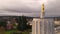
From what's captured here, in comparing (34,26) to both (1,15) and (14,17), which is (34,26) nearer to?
(14,17)

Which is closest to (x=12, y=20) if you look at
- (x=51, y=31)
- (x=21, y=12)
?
(x=21, y=12)

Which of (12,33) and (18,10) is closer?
(18,10)

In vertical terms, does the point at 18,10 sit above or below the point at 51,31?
above

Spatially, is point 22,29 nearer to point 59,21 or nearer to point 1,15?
point 1,15

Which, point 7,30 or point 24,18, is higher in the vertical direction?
point 24,18

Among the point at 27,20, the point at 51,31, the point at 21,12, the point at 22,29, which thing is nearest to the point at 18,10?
the point at 21,12

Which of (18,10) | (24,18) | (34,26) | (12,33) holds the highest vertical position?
(18,10)

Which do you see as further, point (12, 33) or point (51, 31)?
point (12, 33)

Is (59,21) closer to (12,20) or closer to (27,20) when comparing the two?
(27,20)
